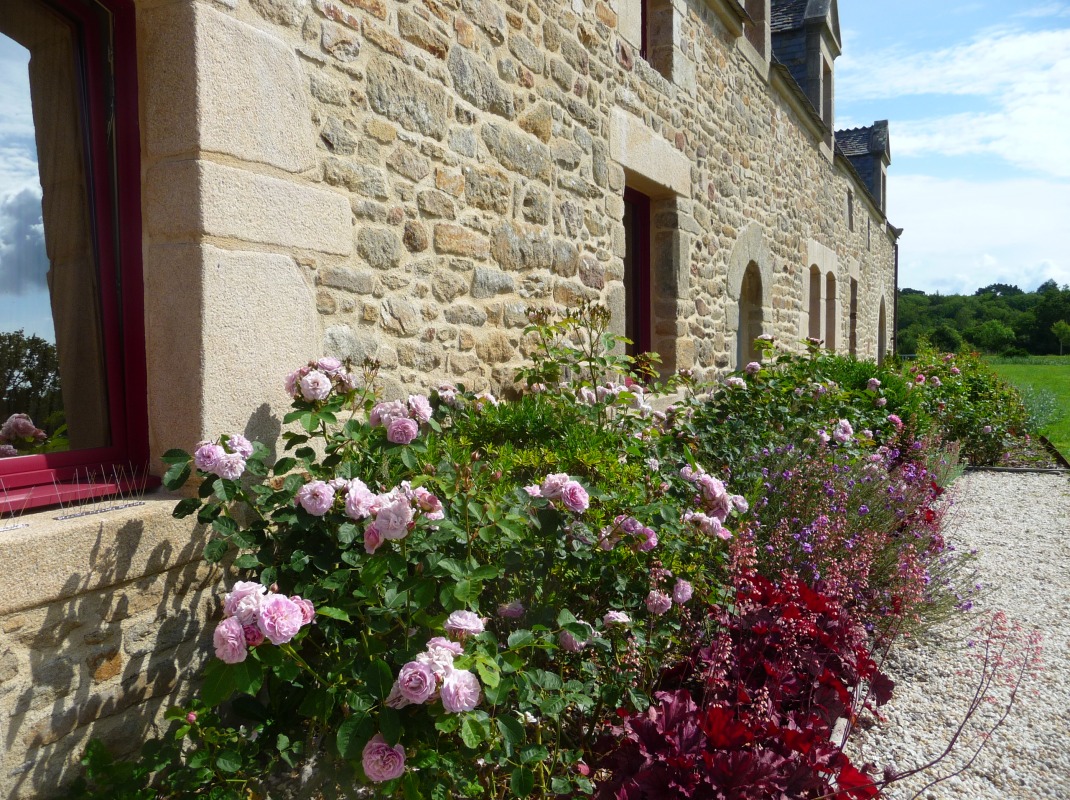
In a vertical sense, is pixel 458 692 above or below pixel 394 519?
below

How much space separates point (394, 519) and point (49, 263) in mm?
1306

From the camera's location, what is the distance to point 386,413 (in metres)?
2.32

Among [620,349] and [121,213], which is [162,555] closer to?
[121,213]

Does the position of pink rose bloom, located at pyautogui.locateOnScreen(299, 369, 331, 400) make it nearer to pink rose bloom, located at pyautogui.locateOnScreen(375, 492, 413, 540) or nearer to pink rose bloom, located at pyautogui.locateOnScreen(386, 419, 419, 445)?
pink rose bloom, located at pyautogui.locateOnScreen(386, 419, 419, 445)

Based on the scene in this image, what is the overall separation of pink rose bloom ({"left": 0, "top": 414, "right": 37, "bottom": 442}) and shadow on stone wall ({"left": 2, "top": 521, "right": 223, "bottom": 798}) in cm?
42

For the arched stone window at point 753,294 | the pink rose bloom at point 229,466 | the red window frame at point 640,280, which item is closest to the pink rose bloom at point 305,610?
the pink rose bloom at point 229,466

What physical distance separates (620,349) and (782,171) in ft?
15.2

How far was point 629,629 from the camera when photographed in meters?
2.28

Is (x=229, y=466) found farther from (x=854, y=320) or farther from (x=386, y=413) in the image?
(x=854, y=320)

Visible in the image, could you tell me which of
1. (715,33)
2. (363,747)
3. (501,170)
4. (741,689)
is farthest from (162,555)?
(715,33)

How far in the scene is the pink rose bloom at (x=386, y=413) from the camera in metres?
2.30

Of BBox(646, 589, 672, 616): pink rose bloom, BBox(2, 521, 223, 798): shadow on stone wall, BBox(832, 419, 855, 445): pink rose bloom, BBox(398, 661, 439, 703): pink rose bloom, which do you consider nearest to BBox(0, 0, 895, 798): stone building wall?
BBox(2, 521, 223, 798): shadow on stone wall

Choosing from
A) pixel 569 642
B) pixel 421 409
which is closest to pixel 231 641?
pixel 569 642

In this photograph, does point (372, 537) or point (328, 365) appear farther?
point (328, 365)
